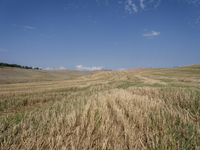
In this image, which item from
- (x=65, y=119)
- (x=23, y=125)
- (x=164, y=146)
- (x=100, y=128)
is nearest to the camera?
(x=164, y=146)

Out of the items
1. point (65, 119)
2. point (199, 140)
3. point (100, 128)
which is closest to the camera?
point (199, 140)

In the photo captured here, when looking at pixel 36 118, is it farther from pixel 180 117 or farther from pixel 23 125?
pixel 180 117

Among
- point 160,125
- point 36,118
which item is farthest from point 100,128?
point 36,118

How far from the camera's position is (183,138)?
Result: 3270 millimetres

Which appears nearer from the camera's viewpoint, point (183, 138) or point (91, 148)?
point (91, 148)

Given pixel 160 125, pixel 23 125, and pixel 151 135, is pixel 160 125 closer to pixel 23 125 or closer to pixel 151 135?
pixel 151 135

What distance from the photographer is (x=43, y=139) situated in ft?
10.5

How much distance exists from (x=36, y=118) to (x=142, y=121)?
2142 mm

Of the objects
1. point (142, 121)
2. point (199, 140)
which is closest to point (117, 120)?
point (142, 121)

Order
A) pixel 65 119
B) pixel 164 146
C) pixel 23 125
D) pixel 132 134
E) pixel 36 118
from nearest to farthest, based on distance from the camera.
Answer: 1. pixel 164 146
2. pixel 132 134
3. pixel 23 125
4. pixel 65 119
5. pixel 36 118

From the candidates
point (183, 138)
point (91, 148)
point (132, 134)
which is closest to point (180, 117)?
point (183, 138)

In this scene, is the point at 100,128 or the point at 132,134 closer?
the point at 132,134

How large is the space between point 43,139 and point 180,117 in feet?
8.54

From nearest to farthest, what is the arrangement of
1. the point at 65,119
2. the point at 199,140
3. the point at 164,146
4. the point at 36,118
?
the point at 164,146
the point at 199,140
the point at 65,119
the point at 36,118
